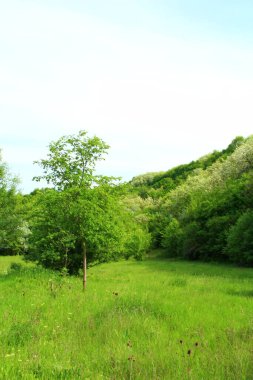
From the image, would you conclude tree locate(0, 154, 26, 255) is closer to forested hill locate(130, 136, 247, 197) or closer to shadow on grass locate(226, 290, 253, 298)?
shadow on grass locate(226, 290, 253, 298)

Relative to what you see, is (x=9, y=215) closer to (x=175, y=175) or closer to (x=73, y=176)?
(x=73, y=176)

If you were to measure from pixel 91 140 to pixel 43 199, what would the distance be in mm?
3706

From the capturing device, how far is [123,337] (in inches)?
336

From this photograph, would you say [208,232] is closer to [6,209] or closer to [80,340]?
[6,209]

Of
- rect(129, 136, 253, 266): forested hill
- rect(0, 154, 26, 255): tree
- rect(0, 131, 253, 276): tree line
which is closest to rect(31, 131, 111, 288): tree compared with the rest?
rect(0, 131, 253, 276): tree line

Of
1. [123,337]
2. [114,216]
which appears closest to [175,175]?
Result: [114,216]

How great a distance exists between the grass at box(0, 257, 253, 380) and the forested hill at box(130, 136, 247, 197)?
282 feet

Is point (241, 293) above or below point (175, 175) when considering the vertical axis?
below

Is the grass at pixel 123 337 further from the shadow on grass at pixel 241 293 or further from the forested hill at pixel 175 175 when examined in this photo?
the forested hill at pixel 175 175

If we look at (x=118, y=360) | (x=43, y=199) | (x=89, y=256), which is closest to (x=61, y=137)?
(x=43, y=199)

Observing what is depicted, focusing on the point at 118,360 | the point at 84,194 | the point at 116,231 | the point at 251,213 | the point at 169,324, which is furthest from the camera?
the point at 251,213

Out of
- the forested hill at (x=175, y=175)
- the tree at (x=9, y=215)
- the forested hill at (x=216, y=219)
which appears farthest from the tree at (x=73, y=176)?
the forested hill at (x=175, y=175)

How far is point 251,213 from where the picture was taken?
43062 millimetres

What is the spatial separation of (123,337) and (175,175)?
120 m
